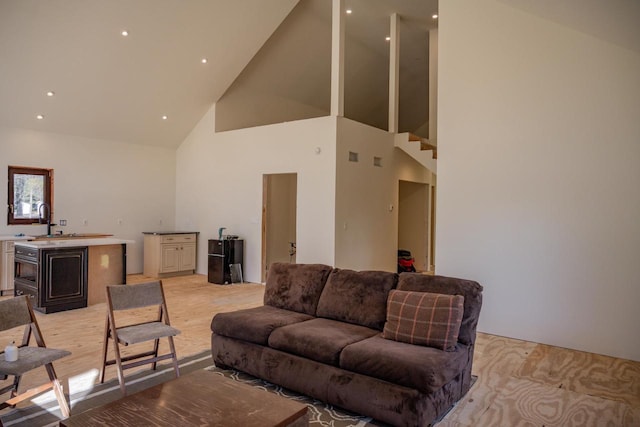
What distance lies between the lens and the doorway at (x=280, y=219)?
8352 millimetres

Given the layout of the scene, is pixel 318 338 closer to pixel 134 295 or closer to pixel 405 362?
pixel 405 362

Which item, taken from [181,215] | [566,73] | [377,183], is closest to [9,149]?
[181,215]

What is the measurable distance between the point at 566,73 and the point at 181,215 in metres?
7.37

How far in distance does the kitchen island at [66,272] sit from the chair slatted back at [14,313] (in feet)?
8.68

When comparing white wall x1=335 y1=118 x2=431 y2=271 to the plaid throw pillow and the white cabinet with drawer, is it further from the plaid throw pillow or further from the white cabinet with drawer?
the plaid throw pillow

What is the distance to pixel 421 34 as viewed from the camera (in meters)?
8.77

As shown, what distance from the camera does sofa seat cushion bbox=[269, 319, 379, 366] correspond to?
2889mm

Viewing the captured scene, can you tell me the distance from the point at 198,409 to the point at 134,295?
1501mm

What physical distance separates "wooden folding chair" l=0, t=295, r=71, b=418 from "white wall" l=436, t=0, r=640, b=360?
13.0ft

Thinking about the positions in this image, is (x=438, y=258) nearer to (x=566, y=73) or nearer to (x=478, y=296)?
(x=478, y=296)

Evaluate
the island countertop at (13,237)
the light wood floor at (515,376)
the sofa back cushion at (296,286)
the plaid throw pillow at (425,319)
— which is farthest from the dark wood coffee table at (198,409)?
the island countertop at (13,237)

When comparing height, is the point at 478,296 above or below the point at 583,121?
below

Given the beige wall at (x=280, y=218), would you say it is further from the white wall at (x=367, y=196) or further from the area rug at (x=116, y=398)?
the area rug at (x=116, y=398)

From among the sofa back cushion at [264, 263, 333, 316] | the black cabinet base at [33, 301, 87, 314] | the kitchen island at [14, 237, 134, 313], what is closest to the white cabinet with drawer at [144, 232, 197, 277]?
the kitchen island at [14, 237, 134, 313]
